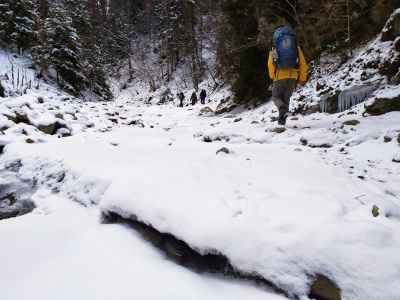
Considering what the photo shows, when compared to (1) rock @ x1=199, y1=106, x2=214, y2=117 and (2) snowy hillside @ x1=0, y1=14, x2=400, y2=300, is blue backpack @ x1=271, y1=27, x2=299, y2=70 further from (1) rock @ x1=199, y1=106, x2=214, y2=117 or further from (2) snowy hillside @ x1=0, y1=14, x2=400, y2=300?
(1) rock @ x1=199, y1=106, x2=214, y2=117

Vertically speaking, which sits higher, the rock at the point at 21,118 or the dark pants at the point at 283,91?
the dark pants at the point at 283,91

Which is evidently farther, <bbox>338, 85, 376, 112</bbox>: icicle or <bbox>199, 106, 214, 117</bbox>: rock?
<bbox>199, 106, 214, 117</bbox>: rock

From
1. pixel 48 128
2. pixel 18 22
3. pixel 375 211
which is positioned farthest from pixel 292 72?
pixel 18 22

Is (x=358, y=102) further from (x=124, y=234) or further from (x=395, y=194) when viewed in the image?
(x=124, y=234)

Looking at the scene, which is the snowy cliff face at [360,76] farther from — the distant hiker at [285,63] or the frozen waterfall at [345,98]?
the distant hiker at [285,63]

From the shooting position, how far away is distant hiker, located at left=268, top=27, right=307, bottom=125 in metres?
4.64

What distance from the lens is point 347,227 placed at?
5.02 feet

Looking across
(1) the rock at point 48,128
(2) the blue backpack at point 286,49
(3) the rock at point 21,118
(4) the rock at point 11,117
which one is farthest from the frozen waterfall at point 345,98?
(4) the rock at point 11,117

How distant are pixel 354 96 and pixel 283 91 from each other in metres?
1.94

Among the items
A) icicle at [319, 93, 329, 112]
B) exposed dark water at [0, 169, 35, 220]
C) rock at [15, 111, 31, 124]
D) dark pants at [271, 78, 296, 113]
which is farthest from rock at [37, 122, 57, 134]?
icicle at [319, 93, 329, 112]

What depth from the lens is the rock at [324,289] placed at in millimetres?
1333

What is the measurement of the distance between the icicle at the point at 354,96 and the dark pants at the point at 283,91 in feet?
5.66

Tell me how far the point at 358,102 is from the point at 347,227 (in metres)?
5.19

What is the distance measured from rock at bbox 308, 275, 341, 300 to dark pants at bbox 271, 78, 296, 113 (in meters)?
4.08
